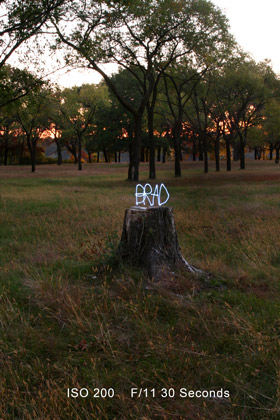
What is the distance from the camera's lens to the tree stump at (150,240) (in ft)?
20.3

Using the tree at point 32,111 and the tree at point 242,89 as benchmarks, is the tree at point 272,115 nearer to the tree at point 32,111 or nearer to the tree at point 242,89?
the tree at point 242,89

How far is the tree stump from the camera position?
620cm

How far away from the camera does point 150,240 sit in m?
6.24

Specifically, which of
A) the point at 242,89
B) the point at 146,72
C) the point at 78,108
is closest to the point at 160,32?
the point at 146,72

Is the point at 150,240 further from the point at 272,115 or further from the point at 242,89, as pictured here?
the point at 272,115

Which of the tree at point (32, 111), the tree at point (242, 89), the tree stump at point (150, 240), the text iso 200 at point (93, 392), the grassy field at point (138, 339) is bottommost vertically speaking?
the text iso 200 at point (93, 392)

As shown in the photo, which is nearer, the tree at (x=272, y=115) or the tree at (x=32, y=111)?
the tree at (x=32, y=111)

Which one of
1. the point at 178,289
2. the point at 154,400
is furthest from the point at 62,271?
the point at 154,400

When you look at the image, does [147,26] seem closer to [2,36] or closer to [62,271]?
[2,36]

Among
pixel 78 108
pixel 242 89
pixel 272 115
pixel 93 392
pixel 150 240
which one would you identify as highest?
pixel 78 108

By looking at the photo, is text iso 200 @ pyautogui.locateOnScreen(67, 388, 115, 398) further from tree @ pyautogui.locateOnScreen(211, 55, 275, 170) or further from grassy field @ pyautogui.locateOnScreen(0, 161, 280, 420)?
tree @ pyautogui.locateOnScreen(211, 55, 275, 170)

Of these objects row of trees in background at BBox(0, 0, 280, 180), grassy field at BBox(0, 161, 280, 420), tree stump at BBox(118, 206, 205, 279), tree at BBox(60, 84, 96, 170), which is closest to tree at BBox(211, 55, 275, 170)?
row of trees in background at BBox(0, 0, 280, 180)

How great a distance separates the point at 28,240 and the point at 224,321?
647 cm

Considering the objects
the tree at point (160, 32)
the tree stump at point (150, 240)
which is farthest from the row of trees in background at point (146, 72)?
the tree stump at point (150, 240)
